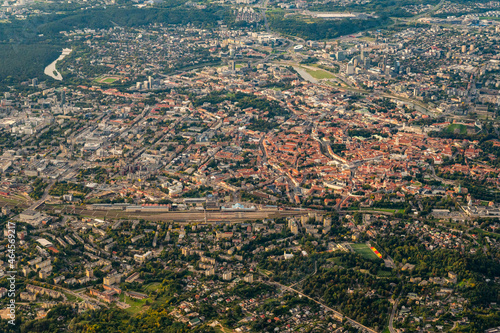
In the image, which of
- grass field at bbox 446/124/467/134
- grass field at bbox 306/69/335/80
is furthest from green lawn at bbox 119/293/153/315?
grass field at bbox 306/69/335/80

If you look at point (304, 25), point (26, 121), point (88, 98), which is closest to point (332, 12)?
Answer: point (304, 25)

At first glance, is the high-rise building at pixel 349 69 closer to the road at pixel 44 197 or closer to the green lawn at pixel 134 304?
the road at pixel 44 197

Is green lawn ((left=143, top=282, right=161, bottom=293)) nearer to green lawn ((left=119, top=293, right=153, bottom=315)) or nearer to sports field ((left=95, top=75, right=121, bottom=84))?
green lawn ((left=119, top=293, right=153, bottom=315))

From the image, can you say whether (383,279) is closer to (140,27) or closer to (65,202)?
(65,202)

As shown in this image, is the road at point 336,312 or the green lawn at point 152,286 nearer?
the road at point 336,312

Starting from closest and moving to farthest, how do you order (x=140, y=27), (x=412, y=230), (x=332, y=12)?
1. (x=412, y=230)
2. (x=140, y=27)
3. (x=332, y=12)

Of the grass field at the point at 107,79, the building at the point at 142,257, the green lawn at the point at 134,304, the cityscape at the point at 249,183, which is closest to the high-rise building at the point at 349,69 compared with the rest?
the cityscape at the point at 249,183
